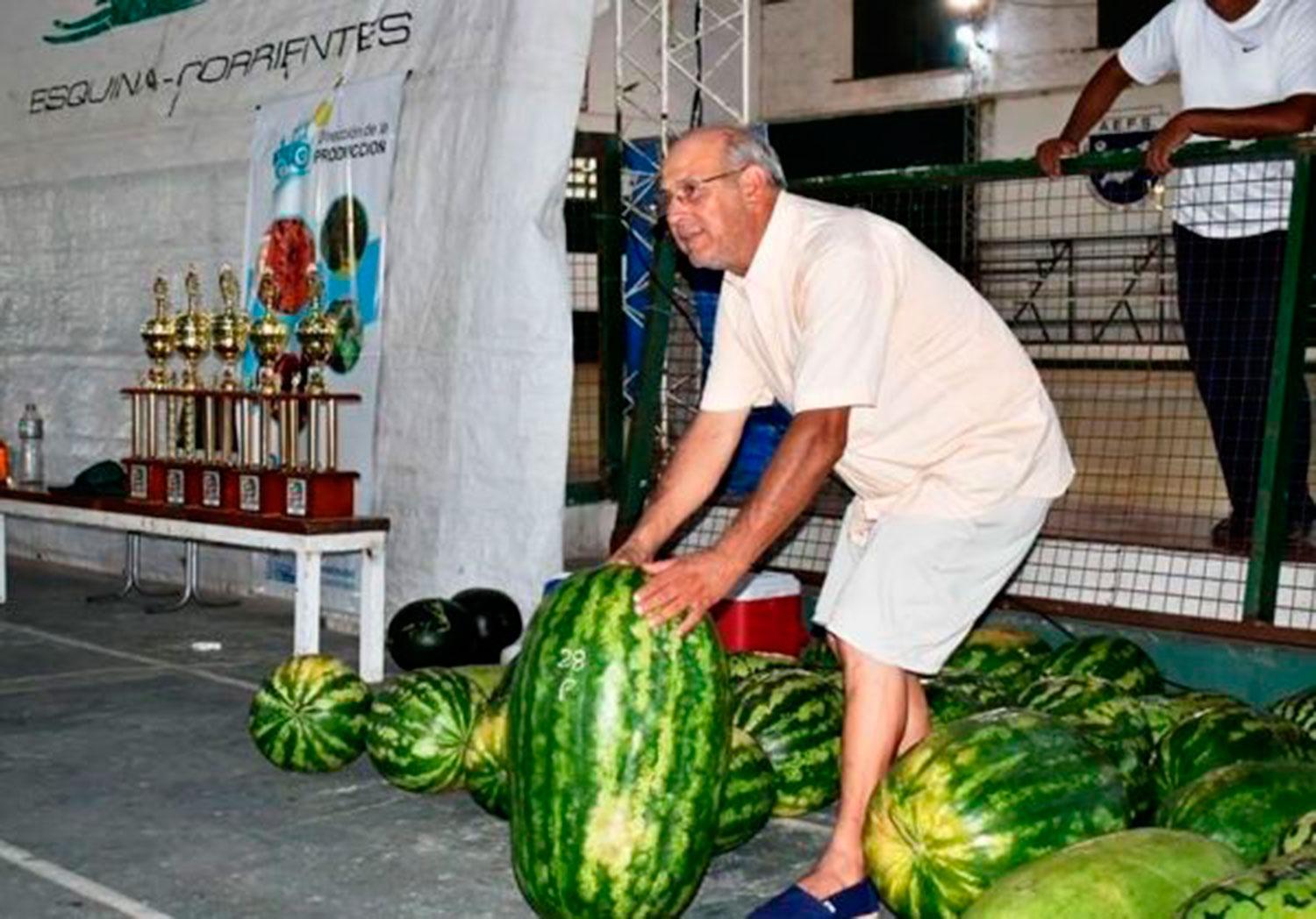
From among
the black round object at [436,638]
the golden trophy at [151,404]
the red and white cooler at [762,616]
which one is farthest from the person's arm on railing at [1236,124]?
the golden trophy at [151,404]

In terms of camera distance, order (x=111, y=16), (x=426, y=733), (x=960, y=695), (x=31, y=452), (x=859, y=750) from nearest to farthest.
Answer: (x=859, y=750)
(x=426, y=733)
(x=960, y=695)
(x=31, y=452)
(x=111, y=16)

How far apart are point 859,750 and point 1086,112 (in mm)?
2774

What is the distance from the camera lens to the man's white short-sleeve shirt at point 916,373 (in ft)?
11.5

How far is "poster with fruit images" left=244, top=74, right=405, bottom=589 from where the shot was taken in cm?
684

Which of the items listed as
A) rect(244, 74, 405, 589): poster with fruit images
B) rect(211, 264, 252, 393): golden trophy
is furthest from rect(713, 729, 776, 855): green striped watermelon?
rect(211, 264, 252, 393): golden trophy

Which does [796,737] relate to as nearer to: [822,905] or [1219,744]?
[822,905]

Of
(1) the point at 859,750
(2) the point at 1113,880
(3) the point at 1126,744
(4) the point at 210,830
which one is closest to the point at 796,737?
(1) the point at 859,750

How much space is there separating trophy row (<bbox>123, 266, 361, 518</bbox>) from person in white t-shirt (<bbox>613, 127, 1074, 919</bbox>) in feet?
9.18

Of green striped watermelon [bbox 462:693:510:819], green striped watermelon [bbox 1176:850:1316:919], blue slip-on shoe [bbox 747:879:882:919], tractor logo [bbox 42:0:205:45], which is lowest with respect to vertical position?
blue slip-on shoe [bbox 747:879:882:919]

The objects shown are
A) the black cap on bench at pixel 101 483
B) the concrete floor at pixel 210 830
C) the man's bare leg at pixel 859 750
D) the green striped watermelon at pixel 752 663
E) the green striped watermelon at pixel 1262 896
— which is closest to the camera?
the green striped watermelon at pixel 1262 896

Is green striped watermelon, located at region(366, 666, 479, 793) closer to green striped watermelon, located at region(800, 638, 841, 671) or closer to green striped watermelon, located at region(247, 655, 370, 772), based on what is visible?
green striped watermelon, located at region(247, 655, 370, 772)

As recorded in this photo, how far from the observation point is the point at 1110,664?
4863 mm

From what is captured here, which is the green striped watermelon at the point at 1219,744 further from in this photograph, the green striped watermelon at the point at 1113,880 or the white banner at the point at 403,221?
the white banner at the point at 403,221

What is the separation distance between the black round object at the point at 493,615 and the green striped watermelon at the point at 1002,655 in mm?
1602
